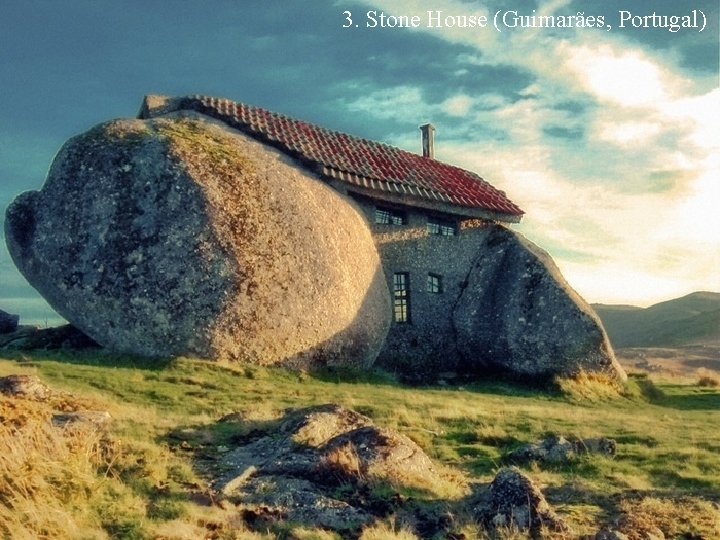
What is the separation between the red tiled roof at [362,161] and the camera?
25.2 m

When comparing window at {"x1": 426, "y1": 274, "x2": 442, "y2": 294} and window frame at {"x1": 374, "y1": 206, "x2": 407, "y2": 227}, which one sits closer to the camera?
window frame at {"x1": 374, "y1": 206, "x2": 407, "y2": 227}

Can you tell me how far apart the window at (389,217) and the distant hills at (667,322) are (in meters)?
56.9

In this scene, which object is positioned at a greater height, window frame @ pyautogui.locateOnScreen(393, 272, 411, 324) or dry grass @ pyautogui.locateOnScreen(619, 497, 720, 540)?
window frame @ pyautogui.locateOnScreen(393, 272, 411, 324)

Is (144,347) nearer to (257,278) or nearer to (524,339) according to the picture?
(257,278)

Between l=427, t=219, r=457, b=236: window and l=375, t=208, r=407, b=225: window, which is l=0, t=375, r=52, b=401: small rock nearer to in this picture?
l=375, t=208, r=407, b=225: window

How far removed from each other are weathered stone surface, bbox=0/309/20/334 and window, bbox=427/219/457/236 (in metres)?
16.3

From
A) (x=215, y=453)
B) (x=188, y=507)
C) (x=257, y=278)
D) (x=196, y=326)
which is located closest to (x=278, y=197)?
(x=257, y=278)

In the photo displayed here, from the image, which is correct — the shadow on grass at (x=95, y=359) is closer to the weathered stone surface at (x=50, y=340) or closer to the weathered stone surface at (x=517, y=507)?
the weathered stone surface at (x=50, y=340)

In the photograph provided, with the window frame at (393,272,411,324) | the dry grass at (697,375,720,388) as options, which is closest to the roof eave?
the window frame at (393,272,411,324)

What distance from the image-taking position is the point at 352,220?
2469cm

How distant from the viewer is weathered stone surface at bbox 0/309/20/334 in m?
23.8

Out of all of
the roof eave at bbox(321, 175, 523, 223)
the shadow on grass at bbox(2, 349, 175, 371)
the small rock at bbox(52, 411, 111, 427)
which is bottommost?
the small rock at bbox(52, 411, 111, 427)

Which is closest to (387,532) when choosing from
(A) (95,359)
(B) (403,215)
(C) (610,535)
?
(C) (610,535)

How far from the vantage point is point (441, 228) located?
93.7ft
